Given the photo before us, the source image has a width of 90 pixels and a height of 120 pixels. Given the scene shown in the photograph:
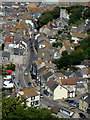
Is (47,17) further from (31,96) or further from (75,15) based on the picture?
(31,96)

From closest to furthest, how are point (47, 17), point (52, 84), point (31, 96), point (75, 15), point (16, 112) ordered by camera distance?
point (16, 112) < point (31, 96) < point (52, 84) < point (75, 15) < point (47, 17)

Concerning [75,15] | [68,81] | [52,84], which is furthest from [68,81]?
[75,15]

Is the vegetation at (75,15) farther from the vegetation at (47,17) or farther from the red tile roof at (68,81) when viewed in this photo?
the red tile roof at (68,81)

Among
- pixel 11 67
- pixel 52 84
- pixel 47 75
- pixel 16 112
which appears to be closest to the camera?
pixel 16 112

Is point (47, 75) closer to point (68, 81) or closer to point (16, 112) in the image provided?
point (68, 81)

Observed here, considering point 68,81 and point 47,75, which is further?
point 47,75

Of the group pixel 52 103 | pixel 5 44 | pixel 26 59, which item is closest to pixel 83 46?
pixel 26 59

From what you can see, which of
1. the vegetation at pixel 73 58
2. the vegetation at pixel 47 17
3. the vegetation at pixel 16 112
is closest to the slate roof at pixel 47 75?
the vegetation at pixel 73 58

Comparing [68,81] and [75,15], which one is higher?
[75,15]

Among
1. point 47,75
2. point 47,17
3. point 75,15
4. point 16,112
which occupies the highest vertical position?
point 75,15

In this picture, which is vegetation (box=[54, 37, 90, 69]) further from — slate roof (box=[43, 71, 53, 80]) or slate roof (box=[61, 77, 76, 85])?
slate roof (box=[61, 77, 76, 85])

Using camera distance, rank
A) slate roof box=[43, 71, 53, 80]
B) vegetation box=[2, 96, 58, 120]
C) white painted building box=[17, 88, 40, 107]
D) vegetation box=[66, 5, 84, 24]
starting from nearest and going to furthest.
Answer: vegetation box=[2, 96, 58, 120] → white painted building box=[17, 88, 40, 107] → slate roof box=[43, 71, 53, 80] → vegetation box=[66, 5, 84, 24]

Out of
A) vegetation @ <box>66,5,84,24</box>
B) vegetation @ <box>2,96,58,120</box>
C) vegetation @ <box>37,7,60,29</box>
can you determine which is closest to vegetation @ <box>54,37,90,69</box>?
vegetation @ <box>66,5,84,24</box>
